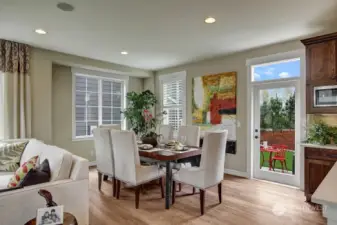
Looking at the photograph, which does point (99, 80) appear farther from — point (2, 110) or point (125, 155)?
point (125, 155)

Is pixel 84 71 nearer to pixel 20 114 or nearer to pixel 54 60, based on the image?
pixel 54 60

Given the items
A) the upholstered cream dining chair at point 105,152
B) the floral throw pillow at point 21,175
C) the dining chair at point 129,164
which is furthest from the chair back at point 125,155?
the floral throw pillow at point 21,175

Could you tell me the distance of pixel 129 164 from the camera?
3.03 meters

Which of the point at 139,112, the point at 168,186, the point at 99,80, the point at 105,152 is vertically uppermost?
the point at 99,80

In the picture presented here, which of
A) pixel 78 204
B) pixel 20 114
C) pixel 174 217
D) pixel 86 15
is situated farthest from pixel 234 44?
pixel 20 114

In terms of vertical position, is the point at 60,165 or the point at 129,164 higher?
the point at 60,165

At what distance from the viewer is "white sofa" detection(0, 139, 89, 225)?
6.14ft

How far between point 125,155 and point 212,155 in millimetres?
1240

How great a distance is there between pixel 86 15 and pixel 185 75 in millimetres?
3236

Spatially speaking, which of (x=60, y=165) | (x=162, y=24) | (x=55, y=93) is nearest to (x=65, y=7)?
(x=162, y=24)

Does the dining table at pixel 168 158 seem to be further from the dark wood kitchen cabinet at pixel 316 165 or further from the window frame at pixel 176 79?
the window frame at pixel 176 79

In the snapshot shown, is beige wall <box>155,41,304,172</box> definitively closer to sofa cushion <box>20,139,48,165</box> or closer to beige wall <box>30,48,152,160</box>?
beige wall <box>30,48,152,160</box>

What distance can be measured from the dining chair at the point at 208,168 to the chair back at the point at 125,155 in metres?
0.72

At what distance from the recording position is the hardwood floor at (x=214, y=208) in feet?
8.69
